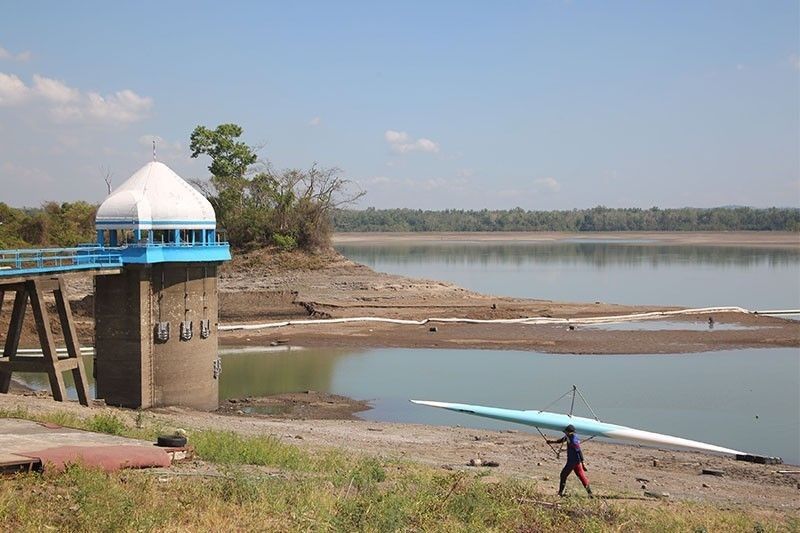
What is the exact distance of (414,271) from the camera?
329 ft

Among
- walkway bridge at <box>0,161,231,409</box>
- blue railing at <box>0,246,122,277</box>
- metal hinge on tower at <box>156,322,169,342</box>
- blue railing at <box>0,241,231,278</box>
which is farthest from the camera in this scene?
metal hinge on tower at <box>156,322,169,342</box>

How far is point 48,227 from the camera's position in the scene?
222 feet

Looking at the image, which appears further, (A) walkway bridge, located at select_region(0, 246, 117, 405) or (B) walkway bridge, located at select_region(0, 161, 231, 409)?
(B) walkway bridge, located at select_region(0, 161, 231, 409)

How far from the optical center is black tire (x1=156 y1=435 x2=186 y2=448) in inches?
676

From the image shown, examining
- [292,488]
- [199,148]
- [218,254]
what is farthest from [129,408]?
[199,148]

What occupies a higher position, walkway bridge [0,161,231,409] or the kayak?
walkway bridge [0,161,231,409]

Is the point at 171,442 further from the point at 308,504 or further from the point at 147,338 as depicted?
the point at 147,338

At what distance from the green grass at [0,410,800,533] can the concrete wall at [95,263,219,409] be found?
37.5 ft

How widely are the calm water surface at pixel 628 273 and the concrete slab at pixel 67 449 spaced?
2131 inches

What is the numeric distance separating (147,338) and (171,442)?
12.4m

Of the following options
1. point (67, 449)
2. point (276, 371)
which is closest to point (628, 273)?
point (276, 371)

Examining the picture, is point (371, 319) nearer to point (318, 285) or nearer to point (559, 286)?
point (318, 285)

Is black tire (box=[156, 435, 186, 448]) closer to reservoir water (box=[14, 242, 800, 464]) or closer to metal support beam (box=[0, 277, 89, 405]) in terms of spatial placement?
metal support beam (box=[0, 277, 89, 405])

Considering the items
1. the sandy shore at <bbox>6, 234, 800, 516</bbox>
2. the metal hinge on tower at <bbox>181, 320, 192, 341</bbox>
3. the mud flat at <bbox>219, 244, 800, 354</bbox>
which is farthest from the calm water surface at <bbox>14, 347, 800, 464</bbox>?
the metal hinge on tower at <bbox>181, 320, 192, 341</bbox>
